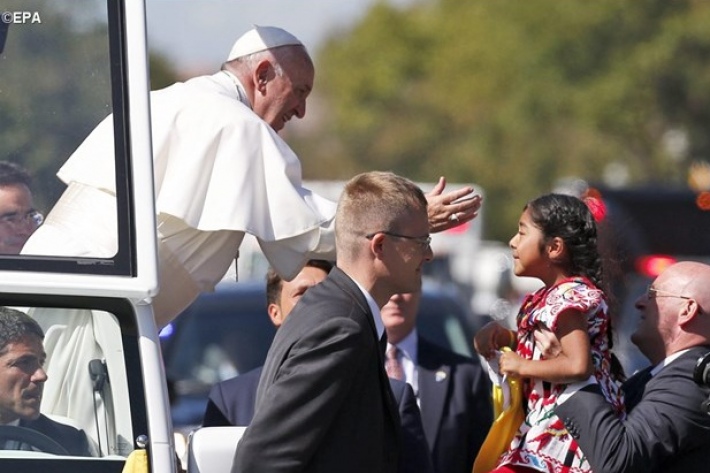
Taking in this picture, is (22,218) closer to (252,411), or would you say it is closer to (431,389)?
(252,411)

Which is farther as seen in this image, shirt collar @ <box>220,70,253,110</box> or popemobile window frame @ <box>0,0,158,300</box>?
shirt collar @ <box>220,70,253,110</box>

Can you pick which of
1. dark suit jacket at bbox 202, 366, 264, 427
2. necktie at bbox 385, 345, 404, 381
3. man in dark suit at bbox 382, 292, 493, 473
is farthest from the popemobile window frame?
necktie at bbox 385, 345, 404, 381

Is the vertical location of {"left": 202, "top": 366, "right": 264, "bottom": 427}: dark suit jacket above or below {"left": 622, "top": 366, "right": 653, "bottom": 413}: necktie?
below

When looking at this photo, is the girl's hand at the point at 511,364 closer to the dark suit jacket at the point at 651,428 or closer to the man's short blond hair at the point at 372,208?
the dark suit jacket at the point at 651,428

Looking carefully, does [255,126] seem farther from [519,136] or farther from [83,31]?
[519,136]

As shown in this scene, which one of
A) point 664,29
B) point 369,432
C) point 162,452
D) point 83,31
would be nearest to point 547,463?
point 369,432

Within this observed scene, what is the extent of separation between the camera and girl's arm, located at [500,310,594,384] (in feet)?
12.9

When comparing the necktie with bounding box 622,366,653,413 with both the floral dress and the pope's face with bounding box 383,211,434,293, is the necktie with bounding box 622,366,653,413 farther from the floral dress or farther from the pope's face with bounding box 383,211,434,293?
the pope's face with bounding box 383,211,434,293

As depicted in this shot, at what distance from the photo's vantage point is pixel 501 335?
4.37m

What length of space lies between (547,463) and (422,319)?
4594mm

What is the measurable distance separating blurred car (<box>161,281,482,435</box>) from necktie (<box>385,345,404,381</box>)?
2252mm

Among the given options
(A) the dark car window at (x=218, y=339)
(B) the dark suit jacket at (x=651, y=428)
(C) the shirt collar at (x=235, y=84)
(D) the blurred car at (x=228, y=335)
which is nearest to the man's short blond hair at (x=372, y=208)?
(B) the dark suit jacket at (x=651, y=428)

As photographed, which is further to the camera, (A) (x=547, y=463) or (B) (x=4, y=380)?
(A) (x=547, y=463)

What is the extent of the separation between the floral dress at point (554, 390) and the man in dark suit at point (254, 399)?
278mm
